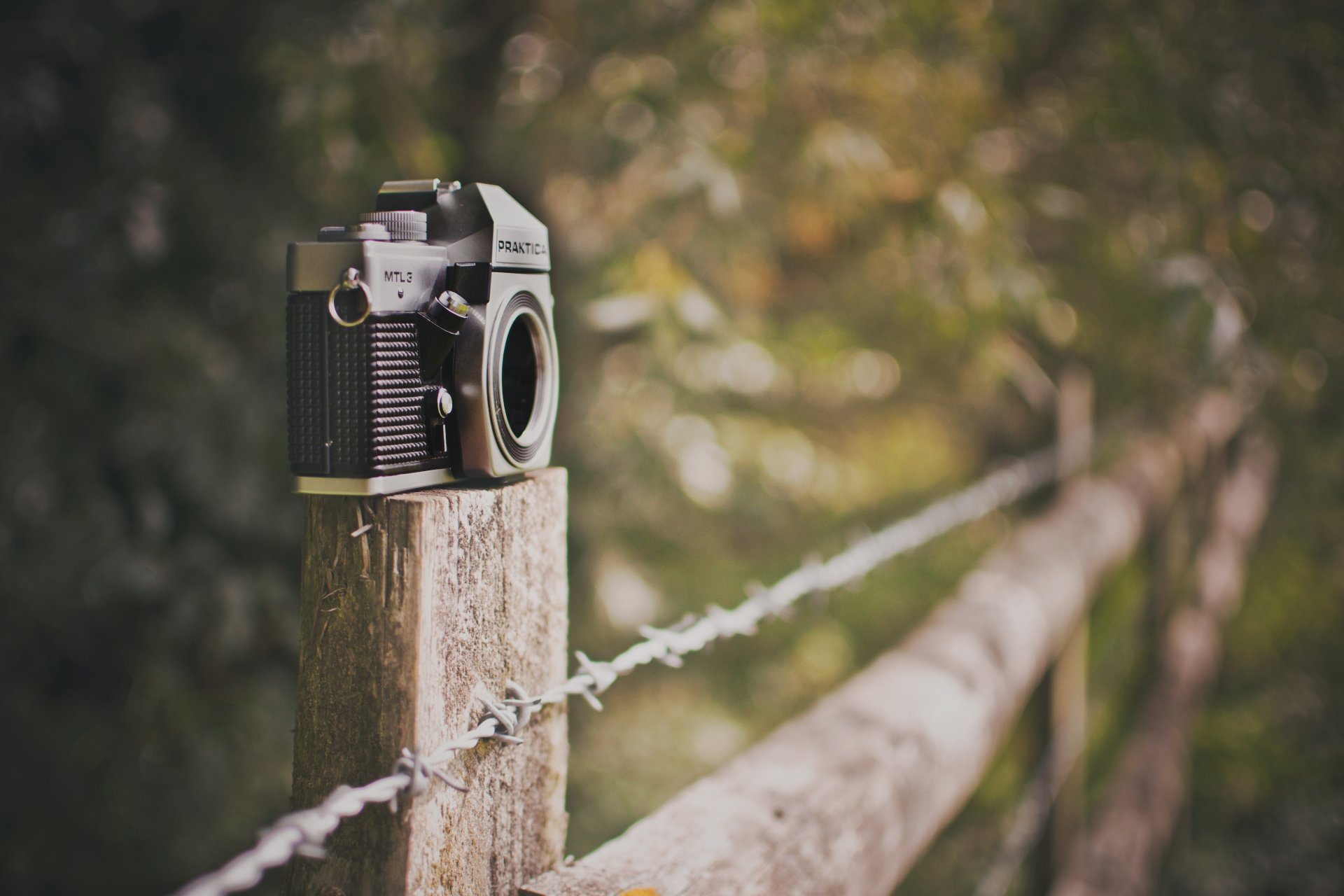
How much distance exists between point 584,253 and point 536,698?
1.79 meters

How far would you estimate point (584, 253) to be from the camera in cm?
236

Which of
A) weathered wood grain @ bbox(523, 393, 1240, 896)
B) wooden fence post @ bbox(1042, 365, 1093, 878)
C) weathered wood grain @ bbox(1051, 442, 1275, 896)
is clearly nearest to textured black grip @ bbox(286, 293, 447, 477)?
weathered wood grain @ bbox(523, 393, 1240, 896)

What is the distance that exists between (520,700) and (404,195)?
401 millimetres

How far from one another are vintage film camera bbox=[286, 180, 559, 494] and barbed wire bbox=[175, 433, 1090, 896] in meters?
0.17

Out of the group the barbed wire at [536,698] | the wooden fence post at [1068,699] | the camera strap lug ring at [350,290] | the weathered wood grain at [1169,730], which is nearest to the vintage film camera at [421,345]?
the camera strap lug ring at [350,290]

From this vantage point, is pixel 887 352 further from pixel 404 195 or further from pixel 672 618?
pixel 404 195

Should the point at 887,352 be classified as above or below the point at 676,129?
below

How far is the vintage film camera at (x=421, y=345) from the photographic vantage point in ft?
2.02

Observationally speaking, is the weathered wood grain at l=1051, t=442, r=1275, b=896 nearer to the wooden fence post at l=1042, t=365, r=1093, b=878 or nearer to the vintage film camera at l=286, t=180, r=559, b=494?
the wooden fence post at l=1042, t=365, r=1093, b=878

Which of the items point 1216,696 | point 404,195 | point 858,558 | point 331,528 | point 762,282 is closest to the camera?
point 331,528

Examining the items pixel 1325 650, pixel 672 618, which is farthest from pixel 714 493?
pixel 1325 650

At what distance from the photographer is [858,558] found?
1.25 m

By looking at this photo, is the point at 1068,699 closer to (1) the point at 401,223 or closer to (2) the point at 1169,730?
(2) the point at 1169,730

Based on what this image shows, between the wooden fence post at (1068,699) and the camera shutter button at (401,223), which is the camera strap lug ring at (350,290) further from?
the wooden fence post at (1068,699)
